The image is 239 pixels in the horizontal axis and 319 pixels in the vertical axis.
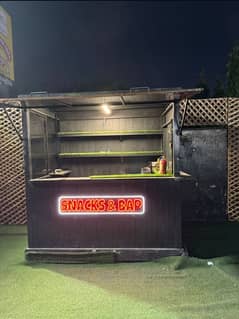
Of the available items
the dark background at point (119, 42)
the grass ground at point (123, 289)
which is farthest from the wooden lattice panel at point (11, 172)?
the dark background at point (119, 42)

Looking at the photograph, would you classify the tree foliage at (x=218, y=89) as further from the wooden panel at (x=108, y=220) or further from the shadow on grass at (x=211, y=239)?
the wooden panel at (x=108, y=220)

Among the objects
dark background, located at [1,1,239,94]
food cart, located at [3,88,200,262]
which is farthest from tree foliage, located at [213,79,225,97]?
food cart, located at [3,88,200,262]

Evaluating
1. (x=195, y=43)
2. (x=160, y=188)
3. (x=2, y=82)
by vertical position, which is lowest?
(x=160, y=188)

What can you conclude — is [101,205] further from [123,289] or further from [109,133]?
[109,133]

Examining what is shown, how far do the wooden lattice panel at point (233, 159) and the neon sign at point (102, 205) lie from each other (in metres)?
2.28

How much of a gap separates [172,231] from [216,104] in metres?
2.57

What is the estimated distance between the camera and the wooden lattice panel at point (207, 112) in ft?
15.7

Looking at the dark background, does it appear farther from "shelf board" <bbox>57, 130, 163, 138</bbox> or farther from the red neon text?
the red neon text

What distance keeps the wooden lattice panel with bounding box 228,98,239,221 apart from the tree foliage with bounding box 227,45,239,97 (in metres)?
2.46

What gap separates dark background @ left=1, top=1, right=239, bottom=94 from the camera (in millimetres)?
9289

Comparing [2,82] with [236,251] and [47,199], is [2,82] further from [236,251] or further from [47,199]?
[236,251]

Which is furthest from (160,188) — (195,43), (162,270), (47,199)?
(195,43)

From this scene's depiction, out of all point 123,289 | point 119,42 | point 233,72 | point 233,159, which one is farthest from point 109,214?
point 119,42

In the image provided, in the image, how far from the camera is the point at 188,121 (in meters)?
4.89
